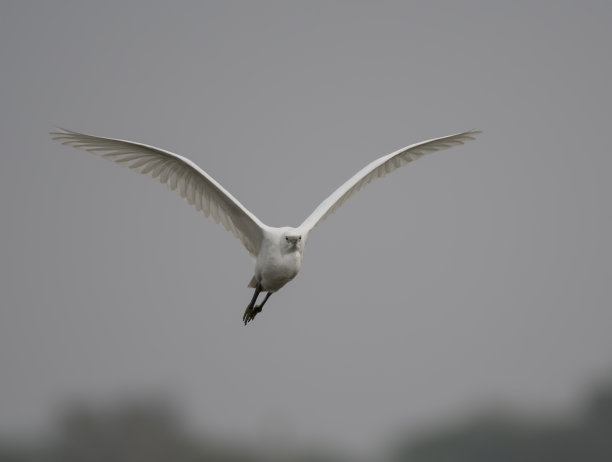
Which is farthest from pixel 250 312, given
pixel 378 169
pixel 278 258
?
pixel 378 169

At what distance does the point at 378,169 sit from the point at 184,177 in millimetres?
2806

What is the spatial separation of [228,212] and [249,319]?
1459mm

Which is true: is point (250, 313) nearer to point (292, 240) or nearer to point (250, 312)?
point (250, 312)

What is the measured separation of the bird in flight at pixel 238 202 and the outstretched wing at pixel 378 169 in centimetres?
1

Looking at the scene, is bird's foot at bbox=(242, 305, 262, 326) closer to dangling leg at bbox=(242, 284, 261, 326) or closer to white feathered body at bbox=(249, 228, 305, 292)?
dangling leg at bbox=(242, 284, 261, 326)

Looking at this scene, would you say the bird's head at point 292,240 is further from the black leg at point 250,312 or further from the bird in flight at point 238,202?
the black leg at point 250,312

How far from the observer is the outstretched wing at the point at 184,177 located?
34.3 ft

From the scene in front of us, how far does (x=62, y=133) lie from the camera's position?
1026 centimetres

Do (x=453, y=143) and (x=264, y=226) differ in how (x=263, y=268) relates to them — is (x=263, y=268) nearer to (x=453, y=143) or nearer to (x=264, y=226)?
(x=264, y=226)

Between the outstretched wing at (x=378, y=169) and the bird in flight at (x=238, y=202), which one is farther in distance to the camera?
the outstretched wing at (x=378, y=169)

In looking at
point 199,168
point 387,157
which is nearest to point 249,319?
point 199,168

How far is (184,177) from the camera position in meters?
11.1

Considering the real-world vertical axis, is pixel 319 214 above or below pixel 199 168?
below

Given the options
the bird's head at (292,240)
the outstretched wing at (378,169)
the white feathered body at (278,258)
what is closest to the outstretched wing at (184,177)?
the white feathered body at (278,258)
